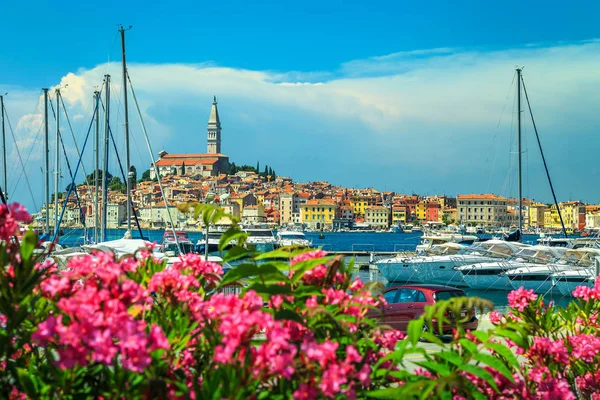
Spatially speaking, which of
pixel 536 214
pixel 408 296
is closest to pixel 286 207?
pixel 536 214

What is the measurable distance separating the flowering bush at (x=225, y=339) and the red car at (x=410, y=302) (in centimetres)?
889

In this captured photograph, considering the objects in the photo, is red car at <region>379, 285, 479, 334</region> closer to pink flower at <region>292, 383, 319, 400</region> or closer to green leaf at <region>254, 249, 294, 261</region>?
green leaf at <region>254, 249, 294, 261</region>

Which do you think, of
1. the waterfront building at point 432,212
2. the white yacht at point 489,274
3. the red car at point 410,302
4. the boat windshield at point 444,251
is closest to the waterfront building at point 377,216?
the waterfront building at point 432,212

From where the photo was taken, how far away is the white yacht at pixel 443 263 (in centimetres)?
3356

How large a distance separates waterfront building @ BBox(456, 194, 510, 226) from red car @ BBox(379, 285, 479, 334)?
157403 mm

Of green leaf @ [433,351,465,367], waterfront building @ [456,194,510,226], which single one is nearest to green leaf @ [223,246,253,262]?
green leaf @ [433,351,465,367]

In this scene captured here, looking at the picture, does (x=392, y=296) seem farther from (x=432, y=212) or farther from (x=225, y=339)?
(x=432, y=212)

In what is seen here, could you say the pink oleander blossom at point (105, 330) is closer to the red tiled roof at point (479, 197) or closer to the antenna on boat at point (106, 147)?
the antenna on boat at point (106, 147)

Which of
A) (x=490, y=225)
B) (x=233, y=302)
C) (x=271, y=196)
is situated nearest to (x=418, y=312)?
(x=233, y=302)

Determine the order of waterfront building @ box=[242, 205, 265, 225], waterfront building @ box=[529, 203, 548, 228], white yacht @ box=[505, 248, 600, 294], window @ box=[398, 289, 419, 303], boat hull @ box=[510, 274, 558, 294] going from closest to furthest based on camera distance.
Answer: window @ box=[398, 289, 419, 303] → white yacht @ box=[505, 248, 600, 294] → boat hull @ box=[510, 274, 558, 294] → waterfront building @ box=[242, 205, 265, 225] → waterfront building @ box=[529, 203, 548, 228]

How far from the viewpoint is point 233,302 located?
277cm

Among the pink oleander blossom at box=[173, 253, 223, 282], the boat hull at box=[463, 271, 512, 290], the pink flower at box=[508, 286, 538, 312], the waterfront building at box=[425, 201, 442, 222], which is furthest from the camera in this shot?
the waterfront building at box=[425, 201, 442, 222]

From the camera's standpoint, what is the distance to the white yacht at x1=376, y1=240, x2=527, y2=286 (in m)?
33.6

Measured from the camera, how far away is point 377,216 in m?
183
